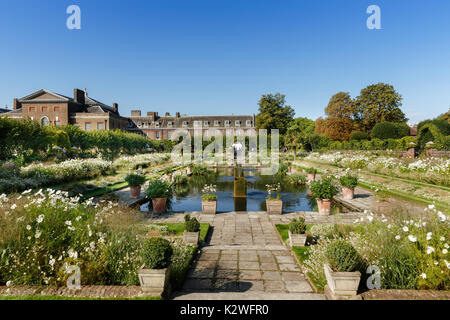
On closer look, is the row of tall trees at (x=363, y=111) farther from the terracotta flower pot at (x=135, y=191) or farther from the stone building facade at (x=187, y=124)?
the terracotta flower pot at (x=135, y=191)

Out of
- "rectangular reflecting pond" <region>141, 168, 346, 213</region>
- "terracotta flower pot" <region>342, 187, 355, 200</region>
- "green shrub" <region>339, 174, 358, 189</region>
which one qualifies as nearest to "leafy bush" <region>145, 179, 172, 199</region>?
"rectangular reflecting pond" <region>141, 168, 346, 213</region>

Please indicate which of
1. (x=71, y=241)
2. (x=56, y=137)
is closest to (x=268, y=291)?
(x=71, y=241)

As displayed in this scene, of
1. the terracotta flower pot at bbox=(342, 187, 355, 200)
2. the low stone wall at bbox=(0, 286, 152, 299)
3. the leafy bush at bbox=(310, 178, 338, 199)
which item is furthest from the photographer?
the terracotta flower pot at bbox=(342, 187, 355, 200)

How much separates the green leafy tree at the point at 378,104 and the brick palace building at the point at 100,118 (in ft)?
66.0

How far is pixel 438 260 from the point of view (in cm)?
316

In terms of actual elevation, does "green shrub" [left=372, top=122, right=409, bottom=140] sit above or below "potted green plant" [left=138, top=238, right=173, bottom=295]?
above

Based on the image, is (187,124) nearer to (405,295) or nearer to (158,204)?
(158,204)

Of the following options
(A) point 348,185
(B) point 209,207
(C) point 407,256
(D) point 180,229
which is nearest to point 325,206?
(A) point 348,185

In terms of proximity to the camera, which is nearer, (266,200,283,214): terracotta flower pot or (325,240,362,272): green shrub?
(325,240,362,272): green shrub

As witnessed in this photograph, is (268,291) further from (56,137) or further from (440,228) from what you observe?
(56,137)

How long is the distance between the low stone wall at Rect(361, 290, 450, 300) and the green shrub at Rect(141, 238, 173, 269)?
8.14ft

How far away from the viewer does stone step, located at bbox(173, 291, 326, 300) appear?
10.1ft

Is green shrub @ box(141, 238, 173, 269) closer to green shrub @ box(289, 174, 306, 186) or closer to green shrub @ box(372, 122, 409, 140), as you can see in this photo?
green shrub @ box(289, 174, 306, 186)
